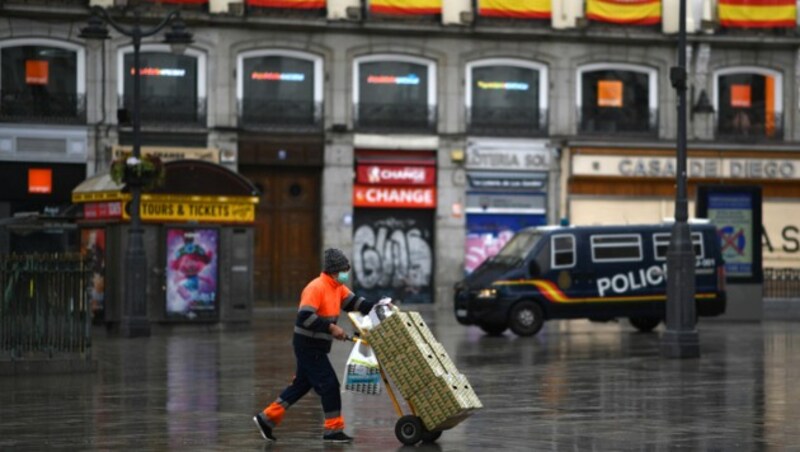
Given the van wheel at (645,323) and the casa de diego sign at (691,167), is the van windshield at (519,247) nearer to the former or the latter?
the van wheel at (645,323)

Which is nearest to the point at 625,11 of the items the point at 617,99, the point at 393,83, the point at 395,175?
the point at 617,99

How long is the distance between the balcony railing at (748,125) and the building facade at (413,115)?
6 cm

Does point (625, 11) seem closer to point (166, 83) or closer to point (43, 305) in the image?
point (166, 83)

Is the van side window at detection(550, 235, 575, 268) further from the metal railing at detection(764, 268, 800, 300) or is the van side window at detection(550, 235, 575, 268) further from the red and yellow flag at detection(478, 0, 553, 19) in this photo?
the red and yellow flag at detection(478, 0, 553, 19)

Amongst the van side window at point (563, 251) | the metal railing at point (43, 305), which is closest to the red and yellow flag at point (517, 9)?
the van side window at point (563, 251)

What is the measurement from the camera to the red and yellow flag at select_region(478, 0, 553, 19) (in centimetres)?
4875

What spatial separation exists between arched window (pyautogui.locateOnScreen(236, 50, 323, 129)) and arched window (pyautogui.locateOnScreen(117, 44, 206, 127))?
1158mm

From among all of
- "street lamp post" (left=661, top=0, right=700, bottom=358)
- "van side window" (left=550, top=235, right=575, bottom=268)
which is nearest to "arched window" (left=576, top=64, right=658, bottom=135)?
"van side window" (left=550, top=235, right=575, bottom=268)

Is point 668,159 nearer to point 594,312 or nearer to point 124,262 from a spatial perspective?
point 594,312

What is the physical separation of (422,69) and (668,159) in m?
7.67

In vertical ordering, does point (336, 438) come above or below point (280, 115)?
below

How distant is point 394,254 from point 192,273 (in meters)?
14.3

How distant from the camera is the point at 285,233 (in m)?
47.7

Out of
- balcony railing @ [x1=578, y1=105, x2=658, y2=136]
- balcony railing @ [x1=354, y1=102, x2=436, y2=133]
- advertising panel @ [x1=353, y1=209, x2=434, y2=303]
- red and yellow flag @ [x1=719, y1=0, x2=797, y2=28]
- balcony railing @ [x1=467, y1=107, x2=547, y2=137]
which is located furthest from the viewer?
red and yellow flag @ [x1=719, y1=0, x2=797, y2=28]
